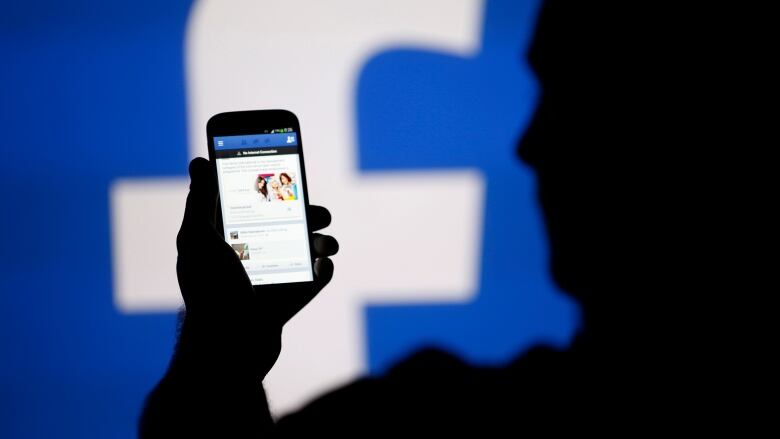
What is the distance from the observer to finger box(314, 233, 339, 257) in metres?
0.95

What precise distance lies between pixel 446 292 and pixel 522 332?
15cm

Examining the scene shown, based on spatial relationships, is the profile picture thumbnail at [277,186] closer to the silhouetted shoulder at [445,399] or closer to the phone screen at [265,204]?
the phone screen at [265,204]

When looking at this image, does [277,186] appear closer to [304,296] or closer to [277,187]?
[277,187]

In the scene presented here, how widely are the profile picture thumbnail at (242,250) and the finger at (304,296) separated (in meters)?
0.08

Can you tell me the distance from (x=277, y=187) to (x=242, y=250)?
0.34ft

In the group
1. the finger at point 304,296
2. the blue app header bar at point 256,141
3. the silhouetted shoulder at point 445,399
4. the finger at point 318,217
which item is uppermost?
A: the blue app header bar at point 256,141

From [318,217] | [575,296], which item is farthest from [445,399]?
[318,217]

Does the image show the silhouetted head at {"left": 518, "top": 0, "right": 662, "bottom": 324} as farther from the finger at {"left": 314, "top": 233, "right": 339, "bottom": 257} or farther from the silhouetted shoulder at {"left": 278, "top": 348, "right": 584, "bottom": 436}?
the finger at {"left": 314, "top": 233, "right": 339, "bottom": 257}

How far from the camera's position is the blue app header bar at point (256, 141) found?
0.89 meters

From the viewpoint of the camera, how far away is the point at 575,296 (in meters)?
1.05

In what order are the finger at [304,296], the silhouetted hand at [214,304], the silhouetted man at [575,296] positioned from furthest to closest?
the silhouetted man at [575,296], the finger at [304,296], the silhouetted hand at [214,304]

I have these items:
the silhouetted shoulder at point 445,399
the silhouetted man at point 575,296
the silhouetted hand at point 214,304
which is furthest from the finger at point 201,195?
the silhouetted shoulder at point 445,399

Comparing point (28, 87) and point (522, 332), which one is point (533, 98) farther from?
point (28, 87)

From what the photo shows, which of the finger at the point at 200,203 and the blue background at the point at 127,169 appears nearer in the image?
the finger at the point at 200,203
